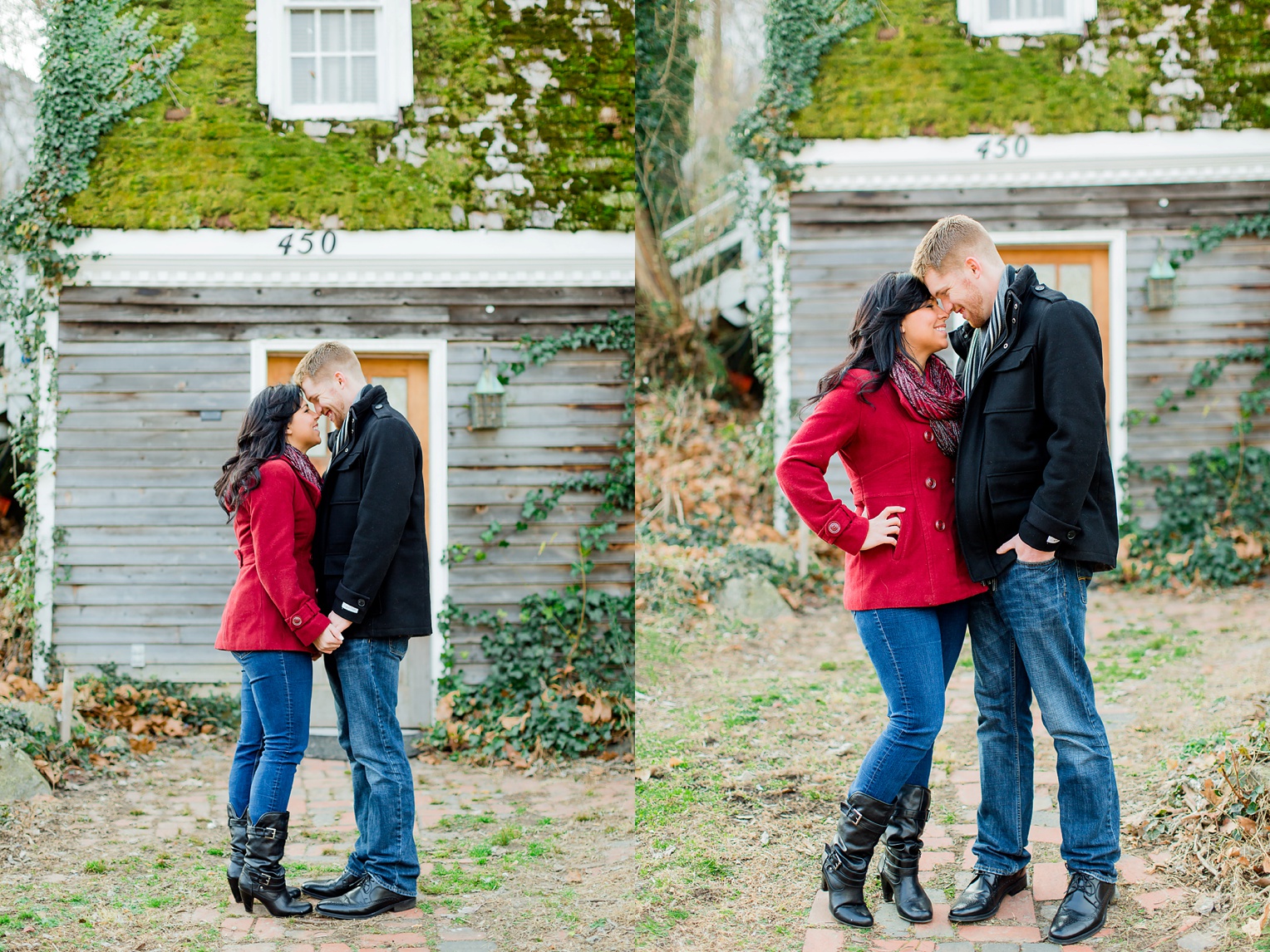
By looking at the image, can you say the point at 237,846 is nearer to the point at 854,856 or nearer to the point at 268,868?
the point at 268,868

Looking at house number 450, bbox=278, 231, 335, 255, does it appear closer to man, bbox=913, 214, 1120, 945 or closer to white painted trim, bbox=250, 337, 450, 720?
white painted trim, bbox=250, 337, 450, 720

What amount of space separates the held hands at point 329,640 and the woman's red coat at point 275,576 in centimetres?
1

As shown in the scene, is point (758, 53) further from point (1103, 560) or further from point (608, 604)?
point (1103, 560)

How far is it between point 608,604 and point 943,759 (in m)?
1.75

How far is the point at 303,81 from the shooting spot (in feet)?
14.3

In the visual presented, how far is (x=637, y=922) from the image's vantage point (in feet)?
8.92

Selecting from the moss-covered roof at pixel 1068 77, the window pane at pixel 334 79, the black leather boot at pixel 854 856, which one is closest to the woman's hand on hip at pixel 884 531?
the black leather boot at pixel 854 856

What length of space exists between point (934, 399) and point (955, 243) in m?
0.38

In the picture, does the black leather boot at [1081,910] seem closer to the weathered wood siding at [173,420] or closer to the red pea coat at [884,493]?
the red pea coat at [884,493]

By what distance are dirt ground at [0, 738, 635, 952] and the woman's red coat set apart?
787 millimetres

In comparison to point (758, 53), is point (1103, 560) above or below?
below

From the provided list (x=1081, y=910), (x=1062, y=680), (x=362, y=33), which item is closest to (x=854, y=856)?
(x=1081, y=910)

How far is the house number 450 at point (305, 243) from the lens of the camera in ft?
14.4

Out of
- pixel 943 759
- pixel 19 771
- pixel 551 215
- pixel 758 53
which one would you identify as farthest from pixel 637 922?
pixel 758 53
